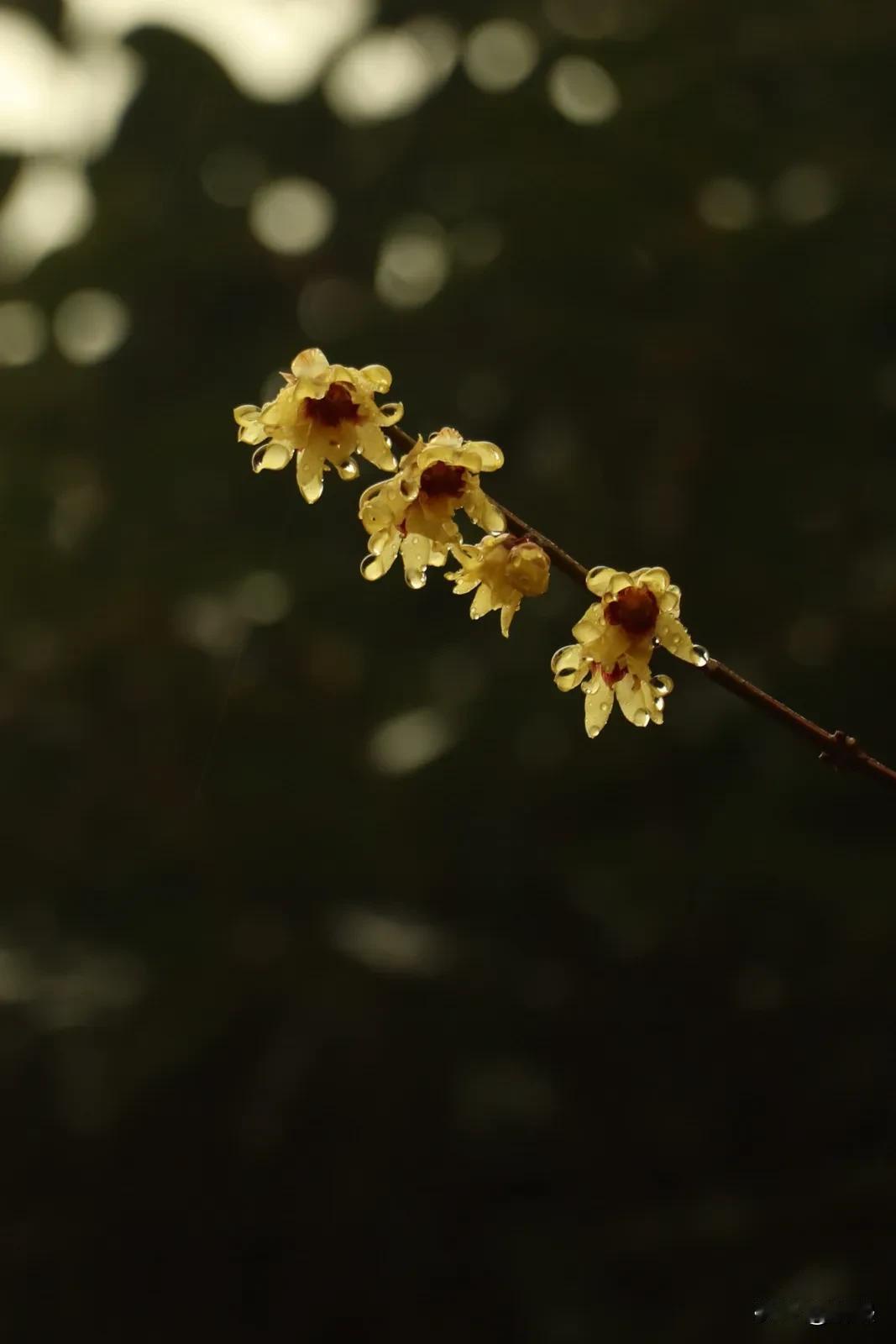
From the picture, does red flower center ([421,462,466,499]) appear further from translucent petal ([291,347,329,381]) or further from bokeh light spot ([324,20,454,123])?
bokeh light spot ([324,20,454,123])

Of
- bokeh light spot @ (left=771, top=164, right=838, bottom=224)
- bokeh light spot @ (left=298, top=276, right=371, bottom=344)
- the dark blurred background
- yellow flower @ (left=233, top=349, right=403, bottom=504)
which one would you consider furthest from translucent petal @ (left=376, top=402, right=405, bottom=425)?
bokeh light spot @ (left=771, top=164, right=838, bottom=224)

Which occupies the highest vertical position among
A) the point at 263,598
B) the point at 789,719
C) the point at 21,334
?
the point at 21,334

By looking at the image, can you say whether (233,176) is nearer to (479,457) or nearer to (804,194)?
(804,194)

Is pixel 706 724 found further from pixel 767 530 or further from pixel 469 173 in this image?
pixel 469 173

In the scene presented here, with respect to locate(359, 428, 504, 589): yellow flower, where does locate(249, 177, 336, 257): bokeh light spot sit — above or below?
above

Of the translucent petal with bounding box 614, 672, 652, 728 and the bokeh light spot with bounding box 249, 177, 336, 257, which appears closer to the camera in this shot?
the translucent petal with bounding box 614, 672, 652, 728

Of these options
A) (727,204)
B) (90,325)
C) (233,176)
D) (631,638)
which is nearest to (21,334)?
(90,325)

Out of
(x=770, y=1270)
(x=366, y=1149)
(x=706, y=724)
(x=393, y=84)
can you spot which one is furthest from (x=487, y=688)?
(x=393, y=84)
